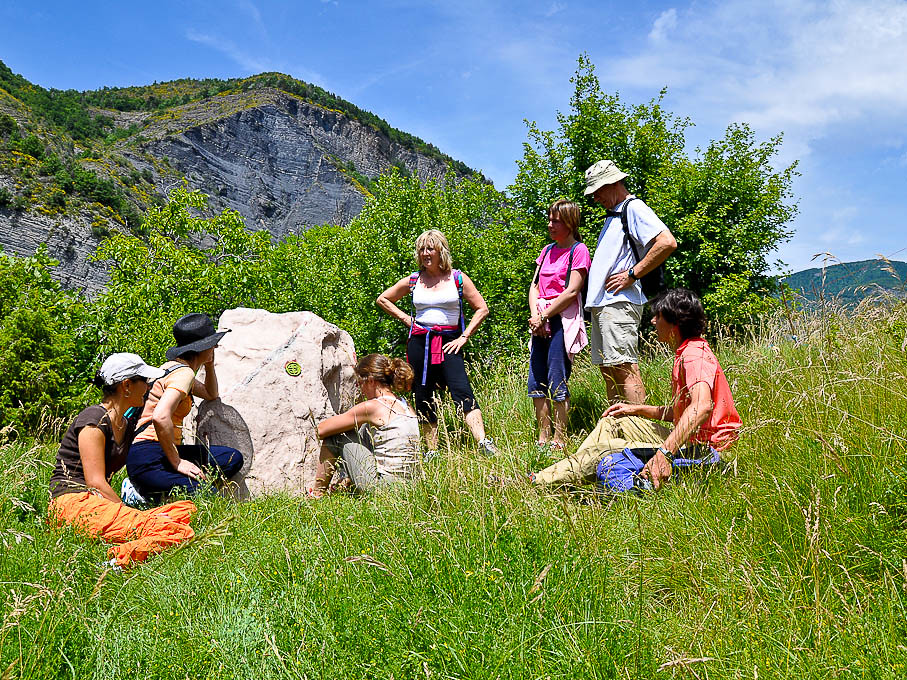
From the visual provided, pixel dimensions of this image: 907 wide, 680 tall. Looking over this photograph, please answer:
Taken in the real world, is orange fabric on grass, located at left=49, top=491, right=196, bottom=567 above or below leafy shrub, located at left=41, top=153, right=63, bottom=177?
below

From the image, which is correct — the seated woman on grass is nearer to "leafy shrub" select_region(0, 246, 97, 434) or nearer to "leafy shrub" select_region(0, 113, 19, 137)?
"leafy shrub" select_region(0, 246, 97, 434)

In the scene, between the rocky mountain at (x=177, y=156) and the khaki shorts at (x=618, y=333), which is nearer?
the khaki shorts at (x=618, y=333)

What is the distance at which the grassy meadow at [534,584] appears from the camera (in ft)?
6.38

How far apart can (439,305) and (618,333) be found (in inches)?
66.3

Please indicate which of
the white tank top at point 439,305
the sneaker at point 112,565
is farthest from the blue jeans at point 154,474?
the white tank top at point 439,305

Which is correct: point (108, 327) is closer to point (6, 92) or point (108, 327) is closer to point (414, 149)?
point (6, 92)

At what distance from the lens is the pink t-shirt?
5141 mm

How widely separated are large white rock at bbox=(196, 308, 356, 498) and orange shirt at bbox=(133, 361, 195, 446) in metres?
0.35

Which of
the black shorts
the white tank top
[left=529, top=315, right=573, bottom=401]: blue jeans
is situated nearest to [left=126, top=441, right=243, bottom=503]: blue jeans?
the black shorts

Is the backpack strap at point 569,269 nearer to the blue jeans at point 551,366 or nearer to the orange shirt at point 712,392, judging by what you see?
the blue jeans at point 551,366

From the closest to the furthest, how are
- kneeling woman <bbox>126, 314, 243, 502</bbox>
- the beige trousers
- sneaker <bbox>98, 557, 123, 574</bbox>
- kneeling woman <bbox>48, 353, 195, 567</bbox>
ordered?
sneaker <bbox>98, 557, 123, 574</bbox> < kneeling woman <bbox>48, 353, 195, 567</bbox> < the beige trousers < kneeling woman <bbox>126, 314, 243, 502</bbox>

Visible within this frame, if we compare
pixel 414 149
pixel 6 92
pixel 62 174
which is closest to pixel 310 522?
pixel 62 174

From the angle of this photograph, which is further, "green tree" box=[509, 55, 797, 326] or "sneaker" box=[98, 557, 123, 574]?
"green tree" box=[509, 55, 797, 326]

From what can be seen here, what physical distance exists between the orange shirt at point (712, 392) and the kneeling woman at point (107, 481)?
3126 millimetres
